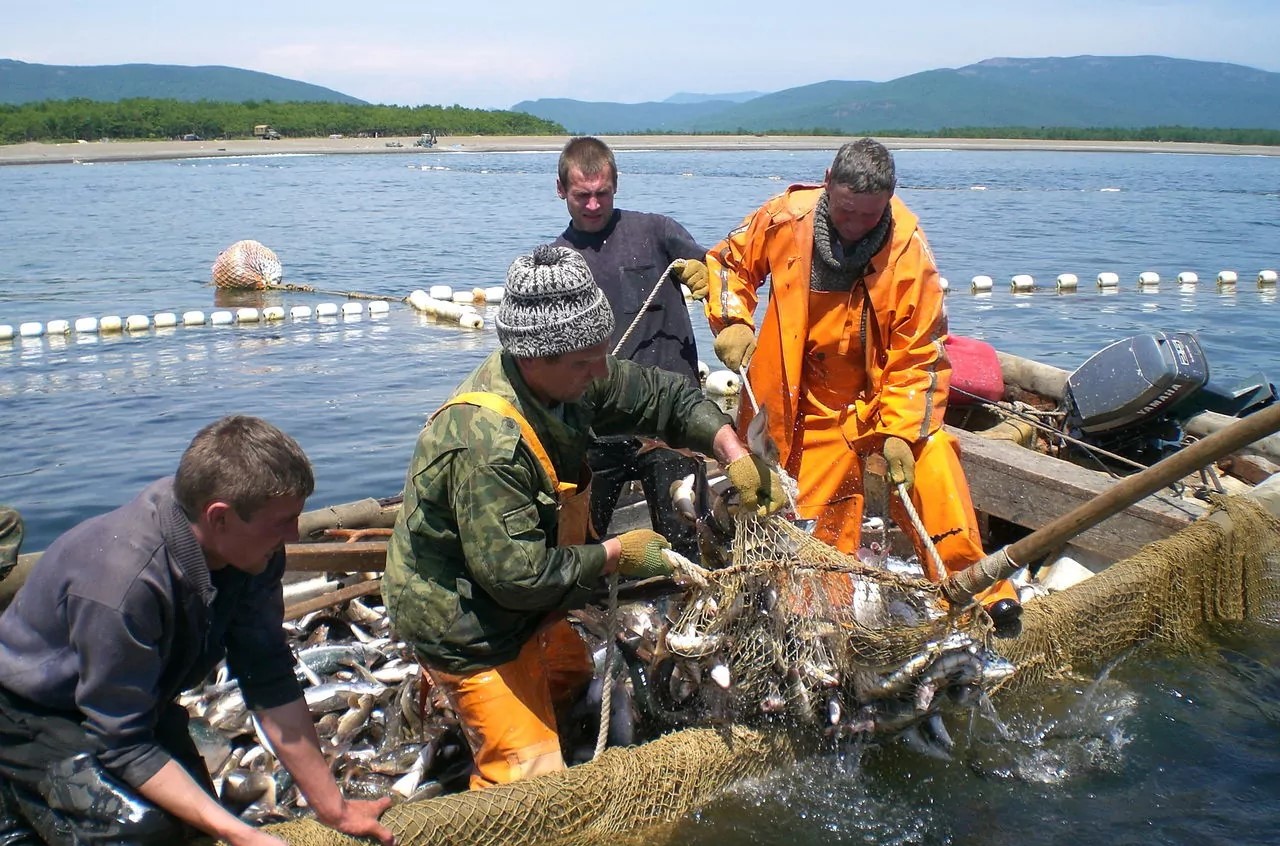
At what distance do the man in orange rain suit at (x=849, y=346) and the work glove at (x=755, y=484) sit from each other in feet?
3.24

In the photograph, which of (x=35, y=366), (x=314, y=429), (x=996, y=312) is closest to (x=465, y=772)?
(x=314, y=429)

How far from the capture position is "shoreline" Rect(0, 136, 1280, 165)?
66.1 metres

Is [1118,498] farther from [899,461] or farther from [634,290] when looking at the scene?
[634,290]

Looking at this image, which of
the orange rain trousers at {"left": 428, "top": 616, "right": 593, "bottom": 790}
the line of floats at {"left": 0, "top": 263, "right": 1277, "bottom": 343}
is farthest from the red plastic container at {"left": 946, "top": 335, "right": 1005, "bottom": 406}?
the line of floats at {"left": 0, "top": 263, "right": 1277, "bottom": 343}

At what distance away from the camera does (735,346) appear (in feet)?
17.1

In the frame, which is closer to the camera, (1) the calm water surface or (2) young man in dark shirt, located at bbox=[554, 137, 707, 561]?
(1) the calm water surface

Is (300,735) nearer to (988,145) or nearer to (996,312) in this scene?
(996,312)

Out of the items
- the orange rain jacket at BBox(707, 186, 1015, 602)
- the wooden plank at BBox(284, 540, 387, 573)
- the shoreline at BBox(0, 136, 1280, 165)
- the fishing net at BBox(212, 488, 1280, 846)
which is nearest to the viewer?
the fishing net at BBox(212, 488, 1280, 846)

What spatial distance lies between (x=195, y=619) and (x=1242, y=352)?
15.5 metres

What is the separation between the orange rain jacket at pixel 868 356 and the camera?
5016 millimetres

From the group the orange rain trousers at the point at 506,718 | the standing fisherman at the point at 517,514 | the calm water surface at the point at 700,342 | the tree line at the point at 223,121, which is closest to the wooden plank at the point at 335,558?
the standing fisherman at the point at 517,514

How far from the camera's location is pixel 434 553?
3.70 meters

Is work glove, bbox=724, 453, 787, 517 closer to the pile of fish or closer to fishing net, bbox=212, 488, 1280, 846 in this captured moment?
fishing net, bbox=212, 488, 1280, 846

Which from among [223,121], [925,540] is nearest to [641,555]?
[925,540]
